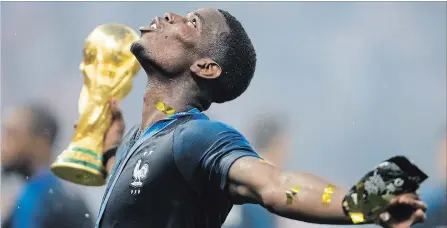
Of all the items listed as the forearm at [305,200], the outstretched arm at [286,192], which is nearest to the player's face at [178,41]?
the outstretched arm at [286,192]

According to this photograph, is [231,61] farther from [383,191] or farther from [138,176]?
[383,191]

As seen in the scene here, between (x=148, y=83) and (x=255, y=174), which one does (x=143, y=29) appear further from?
(x=255, y=174)

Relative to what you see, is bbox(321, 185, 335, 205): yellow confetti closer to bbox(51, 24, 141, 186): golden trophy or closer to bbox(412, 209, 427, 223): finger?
bbox(412, 209, 427, 223): finger

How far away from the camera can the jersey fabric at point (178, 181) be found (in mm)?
3223

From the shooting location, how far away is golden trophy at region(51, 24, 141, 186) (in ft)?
16.6

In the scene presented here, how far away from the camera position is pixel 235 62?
156 inches

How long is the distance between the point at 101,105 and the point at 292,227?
2574 millimetres

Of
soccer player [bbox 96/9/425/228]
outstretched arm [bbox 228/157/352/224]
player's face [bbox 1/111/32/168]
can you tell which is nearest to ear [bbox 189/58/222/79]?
soccer player [bbox 96/9/425/228]

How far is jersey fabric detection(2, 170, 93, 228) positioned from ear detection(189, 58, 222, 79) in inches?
122

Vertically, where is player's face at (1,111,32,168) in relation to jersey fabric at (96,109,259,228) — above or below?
below

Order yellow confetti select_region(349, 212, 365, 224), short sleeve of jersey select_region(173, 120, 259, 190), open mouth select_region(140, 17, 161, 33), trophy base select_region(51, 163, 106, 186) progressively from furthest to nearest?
trophy base select_region(51, 163, 106, 186) → open mouth select_region(140, 17, 161, 33) → short sleeve of jersey select_region(173, 120, 259, 190) → yellow confetti select_region(349, 212, 365, 224)

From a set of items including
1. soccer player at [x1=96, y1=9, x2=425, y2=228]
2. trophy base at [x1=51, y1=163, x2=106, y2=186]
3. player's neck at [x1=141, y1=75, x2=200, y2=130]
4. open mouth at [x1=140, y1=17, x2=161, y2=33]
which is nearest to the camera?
soccer player at [x1=96, y1=9, x2=425, y2=228]

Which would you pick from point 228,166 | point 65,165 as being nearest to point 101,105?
point 65,165

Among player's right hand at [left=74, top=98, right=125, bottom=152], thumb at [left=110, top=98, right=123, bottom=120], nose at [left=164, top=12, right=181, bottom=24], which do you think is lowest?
player's right hand at [left=74, top=98, right=125, bottom=152]
